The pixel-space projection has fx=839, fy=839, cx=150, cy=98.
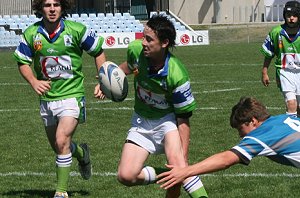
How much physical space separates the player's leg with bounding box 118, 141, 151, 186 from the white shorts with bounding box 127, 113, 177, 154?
0.20ft

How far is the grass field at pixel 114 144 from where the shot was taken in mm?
9094

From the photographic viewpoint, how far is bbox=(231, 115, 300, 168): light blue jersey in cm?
589

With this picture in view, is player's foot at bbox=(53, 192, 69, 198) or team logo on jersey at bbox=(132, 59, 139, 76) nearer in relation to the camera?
team logo on jersey at bbox=(132, 59, 139, 76)

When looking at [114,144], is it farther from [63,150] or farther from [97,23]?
[97,23]

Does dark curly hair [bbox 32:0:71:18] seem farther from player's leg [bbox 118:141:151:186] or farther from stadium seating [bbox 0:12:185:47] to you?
stadium seating [bbox 0:12:185:47]

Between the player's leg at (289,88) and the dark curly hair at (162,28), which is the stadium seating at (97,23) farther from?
the dark curly hair at (162,28)

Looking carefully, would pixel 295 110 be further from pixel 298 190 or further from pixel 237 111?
pixel 237 111

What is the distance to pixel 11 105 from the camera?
17312mm

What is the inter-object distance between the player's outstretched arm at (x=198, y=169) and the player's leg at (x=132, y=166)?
81.0 inches

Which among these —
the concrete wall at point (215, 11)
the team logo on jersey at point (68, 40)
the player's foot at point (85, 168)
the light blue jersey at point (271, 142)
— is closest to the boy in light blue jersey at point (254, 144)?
the light blue jersey at point (271, 142)

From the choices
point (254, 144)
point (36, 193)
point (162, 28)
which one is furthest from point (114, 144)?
point (254, 144)

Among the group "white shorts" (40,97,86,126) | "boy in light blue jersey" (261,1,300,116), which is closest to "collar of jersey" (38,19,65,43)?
"white shorts" (40,97,86,126)

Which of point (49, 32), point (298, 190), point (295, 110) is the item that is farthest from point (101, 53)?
point (295, 110)

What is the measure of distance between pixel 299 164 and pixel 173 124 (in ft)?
6.94
